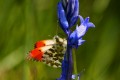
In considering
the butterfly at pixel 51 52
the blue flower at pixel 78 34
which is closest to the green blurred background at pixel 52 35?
the butterfly at pixel 51 52

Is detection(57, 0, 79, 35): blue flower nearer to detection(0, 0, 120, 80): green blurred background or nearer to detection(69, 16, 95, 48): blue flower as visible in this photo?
detection(69, 16, 95, 48): blue flower

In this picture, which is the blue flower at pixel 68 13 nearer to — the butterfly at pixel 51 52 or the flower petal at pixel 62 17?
the flower petal at pixel 62 17

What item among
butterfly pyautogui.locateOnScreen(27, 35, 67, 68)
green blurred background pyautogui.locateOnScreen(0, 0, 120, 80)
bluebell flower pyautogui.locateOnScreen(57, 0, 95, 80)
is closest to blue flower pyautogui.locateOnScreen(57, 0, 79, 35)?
bluebell flower pyautogui.locateOnScreen(57, 0, 95, 80)

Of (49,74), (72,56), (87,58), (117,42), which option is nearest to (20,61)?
(49,74)

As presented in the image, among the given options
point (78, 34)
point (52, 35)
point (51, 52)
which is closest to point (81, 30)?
point (78, 34)

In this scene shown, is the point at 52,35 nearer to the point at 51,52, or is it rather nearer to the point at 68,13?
the point at 51,52

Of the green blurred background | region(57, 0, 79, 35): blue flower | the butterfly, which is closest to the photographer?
region(57, 0, 79, 35): blue flower

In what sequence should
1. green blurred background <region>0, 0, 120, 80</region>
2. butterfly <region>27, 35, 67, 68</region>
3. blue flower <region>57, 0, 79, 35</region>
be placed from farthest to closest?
green blurred background <region>0, 0, 120, 80</region> → butterfly <region>27, 35, 67, 68</region> → blue flower <region>57, 0, 79, 35</region>
